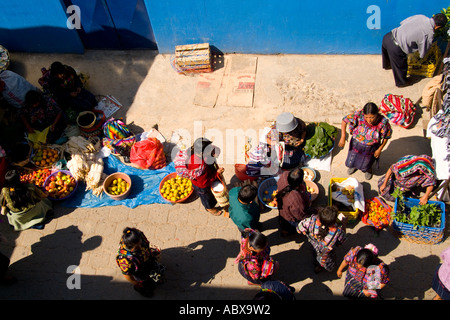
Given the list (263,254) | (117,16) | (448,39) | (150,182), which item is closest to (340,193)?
(263,254)

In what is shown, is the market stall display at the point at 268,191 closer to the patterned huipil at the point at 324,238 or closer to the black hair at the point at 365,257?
the patterned huipil at the point at 324,238

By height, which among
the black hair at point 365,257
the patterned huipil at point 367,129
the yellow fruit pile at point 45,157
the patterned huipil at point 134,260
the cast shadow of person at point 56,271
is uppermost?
the patterned huipil at point 367,129

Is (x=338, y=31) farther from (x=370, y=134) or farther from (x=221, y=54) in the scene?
(x=370, y=134)

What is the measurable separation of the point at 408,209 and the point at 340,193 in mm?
1105

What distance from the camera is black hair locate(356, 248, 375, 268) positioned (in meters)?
4.64

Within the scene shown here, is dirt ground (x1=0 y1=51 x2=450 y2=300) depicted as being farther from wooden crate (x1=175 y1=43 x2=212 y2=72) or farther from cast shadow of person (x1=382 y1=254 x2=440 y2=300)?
wooden crate (x1=175 y1=43 x2=212 y2=72)

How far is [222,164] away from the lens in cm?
741

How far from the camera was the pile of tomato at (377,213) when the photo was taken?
6105mm

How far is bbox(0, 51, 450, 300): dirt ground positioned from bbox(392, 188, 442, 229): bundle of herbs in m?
0.43

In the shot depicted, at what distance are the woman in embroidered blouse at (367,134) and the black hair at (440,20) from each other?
9.19 feet

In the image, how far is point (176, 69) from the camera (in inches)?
357

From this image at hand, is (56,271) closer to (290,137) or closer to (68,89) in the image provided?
(68,89)

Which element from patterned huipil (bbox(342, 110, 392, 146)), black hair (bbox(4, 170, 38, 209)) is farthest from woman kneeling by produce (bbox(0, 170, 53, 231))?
patterned huipil (bbox(342, 110, 392, 146))

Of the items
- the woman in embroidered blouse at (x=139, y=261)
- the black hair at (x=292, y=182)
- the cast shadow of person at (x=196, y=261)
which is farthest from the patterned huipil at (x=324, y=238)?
the woman in embroidered blouse at (x=139, y=261)
